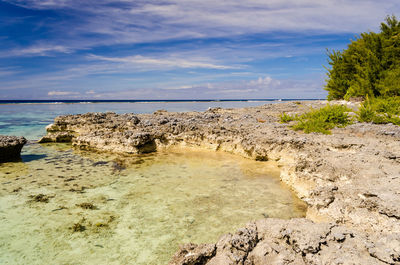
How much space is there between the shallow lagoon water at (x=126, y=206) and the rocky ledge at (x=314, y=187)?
0.78m

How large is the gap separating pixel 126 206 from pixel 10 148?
734 cm

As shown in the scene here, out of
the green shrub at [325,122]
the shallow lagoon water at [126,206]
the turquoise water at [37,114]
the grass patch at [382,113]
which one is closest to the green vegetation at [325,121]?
the green shrub at [325,122]

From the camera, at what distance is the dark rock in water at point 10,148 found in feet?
30.3

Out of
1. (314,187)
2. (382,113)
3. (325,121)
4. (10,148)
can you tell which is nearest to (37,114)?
(10,148)

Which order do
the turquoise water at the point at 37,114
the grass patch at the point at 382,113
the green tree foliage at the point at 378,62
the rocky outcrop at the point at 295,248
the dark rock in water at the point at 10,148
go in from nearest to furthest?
the rocky outcrop at the point at 295,248 < the grass patch at the point at 382,113 < the dark rock in water at the point at 10,148 < the green tree foliage at the point at 378,62 < the turquoise water at the point at 37,114

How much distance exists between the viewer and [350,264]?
263cm

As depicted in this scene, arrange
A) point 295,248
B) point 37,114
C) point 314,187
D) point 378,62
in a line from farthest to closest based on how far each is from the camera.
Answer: point 37,114 < point 378,62 < point 314,187 < point 295,248

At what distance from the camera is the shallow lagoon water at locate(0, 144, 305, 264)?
3945 mm

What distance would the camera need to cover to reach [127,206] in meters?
5.43

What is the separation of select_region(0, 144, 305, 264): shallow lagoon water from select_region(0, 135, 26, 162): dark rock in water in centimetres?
68

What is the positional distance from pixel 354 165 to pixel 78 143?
11784 mm

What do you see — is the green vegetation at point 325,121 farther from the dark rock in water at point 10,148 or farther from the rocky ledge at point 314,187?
the dark rock in water at point 10,148

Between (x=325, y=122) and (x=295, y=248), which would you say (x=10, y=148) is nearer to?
(x=295, y=248)

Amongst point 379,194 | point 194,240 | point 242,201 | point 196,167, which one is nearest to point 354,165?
point 379,194
